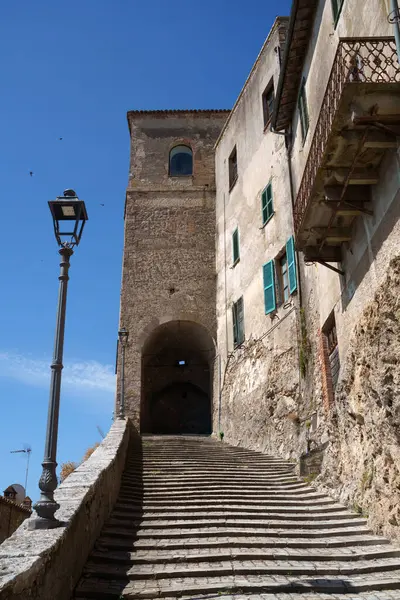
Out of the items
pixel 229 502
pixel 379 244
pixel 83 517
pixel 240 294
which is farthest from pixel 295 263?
pixel 83 517

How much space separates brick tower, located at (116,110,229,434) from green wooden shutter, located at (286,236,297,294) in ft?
21.8

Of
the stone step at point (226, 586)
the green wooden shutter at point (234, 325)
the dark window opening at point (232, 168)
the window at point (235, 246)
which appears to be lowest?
the stone step at point (226, 586)

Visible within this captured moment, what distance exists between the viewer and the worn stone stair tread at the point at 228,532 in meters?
6.83

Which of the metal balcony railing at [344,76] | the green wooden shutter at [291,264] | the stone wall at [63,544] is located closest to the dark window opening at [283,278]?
the green wooden shutter at [291,264]

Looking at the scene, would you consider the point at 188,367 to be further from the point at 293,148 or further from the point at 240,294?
the point at 293,148

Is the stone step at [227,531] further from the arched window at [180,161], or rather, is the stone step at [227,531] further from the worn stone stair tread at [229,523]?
the arched window at [180,161]

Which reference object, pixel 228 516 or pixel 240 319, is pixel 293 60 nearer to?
pixel 240 319

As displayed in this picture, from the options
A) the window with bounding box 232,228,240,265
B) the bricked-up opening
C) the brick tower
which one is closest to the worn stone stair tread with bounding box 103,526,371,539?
the brick tower

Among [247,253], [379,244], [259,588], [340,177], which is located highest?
[247,253]

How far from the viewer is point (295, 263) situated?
13.5 meters

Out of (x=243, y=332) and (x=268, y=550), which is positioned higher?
(x=243, y=332)

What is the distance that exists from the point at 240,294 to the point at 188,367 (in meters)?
6.52

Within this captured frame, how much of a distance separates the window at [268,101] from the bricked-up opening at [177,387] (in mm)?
8819

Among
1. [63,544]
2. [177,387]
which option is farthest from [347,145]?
[177,387]
